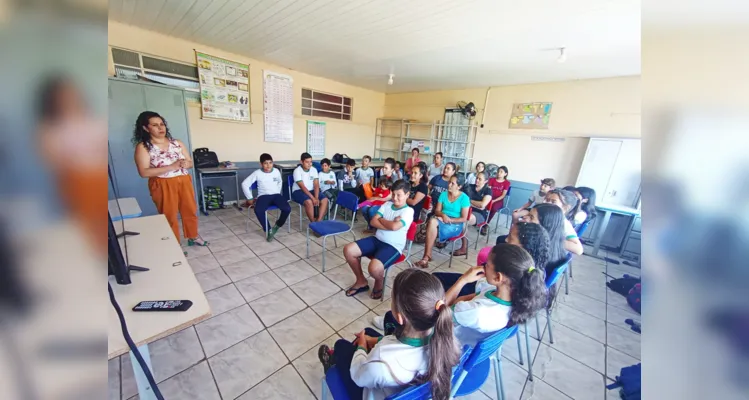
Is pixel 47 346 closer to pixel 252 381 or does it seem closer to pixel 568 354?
pixel 252 381

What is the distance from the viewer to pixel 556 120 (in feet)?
14.4

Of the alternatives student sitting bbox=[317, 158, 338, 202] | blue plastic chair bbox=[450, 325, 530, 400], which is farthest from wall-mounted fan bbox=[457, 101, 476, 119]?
blue plastic chair bbox=[450, 325, 530, 400]

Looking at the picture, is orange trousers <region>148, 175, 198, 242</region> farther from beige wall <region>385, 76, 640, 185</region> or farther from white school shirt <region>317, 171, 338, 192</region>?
beige wall <region>385, 76, 640, 185</region>

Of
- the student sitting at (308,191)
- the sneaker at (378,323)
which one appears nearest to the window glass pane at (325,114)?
the student sitting at (308,191)

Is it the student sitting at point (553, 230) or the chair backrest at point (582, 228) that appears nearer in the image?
the student sitting at point (553, 230)

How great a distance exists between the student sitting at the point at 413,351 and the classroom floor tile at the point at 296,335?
26.6 inches

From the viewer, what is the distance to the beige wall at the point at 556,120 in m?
3.80

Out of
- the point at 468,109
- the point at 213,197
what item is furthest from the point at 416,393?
the point at 468,109

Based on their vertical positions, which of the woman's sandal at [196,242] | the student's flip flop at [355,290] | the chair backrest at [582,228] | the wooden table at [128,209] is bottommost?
the student's flip flop at [355,290]

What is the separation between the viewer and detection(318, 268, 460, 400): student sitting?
931 mm

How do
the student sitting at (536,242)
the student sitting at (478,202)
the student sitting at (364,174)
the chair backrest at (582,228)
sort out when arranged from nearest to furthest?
the student sitting at (536,242) < the chair backrest at (582,228) < the student sitting at (478,202) < the student sitting at (364,174)

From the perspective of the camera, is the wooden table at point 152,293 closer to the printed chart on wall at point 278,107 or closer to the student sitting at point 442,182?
the student sitting at point 442,182

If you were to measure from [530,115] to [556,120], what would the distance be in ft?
1.36

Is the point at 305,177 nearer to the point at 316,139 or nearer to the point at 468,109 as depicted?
the point at 316,139
